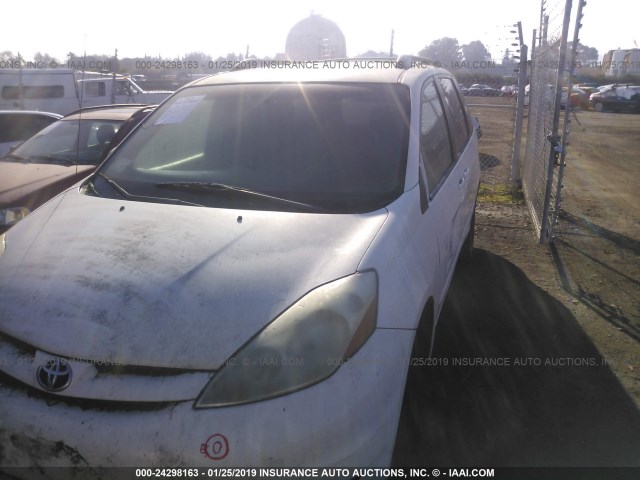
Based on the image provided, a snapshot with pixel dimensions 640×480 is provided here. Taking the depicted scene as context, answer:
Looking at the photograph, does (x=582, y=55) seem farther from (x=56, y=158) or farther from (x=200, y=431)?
(x=200, y=431)

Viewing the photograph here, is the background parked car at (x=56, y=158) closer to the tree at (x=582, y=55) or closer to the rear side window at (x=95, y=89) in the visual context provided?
the tree at (x=582, y=55)

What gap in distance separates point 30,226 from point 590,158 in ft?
40.8

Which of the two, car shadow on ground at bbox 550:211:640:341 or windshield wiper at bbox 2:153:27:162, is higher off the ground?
windshield wiper at bbox 2:153:27:162

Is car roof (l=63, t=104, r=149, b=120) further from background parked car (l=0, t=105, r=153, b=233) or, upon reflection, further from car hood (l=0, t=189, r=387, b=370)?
car hood (l=0, t=189, r=387, b=370)

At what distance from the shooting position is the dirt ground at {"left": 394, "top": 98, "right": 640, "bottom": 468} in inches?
120

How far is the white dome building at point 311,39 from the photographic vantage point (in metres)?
12.3

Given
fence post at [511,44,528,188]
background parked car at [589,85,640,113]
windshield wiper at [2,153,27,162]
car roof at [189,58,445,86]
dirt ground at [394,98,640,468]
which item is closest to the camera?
dirt ground at [394,98,640,468]

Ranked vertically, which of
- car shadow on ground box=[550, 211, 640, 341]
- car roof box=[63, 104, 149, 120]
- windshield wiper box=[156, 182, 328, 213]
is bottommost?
car shadow on ground box=[550, 211, 640, 341]

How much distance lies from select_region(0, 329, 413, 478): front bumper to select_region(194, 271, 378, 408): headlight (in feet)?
0.13

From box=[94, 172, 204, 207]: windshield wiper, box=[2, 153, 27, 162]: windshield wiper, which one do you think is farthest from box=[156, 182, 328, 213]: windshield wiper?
box=[2, 153, 27, 162]: windshield wiper

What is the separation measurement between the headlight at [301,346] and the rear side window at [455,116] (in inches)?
96.3

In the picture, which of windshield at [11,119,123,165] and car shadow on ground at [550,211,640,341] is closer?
car shadow on ground at [550,211,640,341]

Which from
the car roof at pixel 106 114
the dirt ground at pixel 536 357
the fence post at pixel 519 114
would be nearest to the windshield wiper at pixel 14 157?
the car roof at pixel 106 114

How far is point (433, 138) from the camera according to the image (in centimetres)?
370
